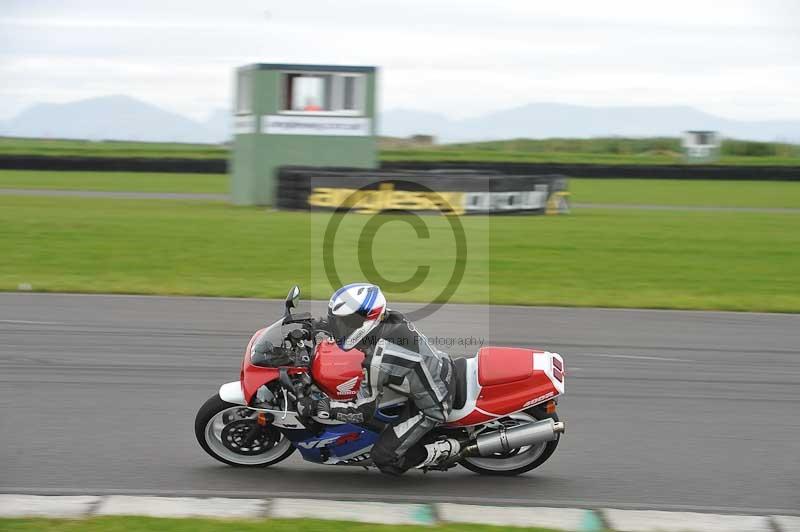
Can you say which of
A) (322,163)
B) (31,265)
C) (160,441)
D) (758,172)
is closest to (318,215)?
(322,163)

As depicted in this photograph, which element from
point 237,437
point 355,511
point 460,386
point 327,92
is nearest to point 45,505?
point 237,437

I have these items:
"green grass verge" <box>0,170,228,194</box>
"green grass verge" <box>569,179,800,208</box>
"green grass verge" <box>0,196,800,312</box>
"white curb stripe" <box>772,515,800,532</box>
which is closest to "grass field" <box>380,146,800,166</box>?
"green grass verge" <box>569,179,800,208</box>

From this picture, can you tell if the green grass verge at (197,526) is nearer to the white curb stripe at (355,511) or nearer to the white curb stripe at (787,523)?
the white curb stripe at (355,511)

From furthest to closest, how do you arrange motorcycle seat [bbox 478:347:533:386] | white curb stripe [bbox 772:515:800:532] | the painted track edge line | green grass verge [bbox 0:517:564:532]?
motorcycle seat [bbox 478:347:533:386] → the painted track edge line → white curb stripe [bbox 772:515:800:532] → green grass verge [bbox 0:517:564:532]

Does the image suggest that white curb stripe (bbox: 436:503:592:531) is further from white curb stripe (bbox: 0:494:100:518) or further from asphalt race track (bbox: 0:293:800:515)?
white curb stripe (bbox: 0:494:100:518)

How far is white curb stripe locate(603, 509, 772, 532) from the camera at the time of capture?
5.43 meters

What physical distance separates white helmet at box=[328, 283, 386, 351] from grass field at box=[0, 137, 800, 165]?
45.0m

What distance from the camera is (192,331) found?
1073 cm

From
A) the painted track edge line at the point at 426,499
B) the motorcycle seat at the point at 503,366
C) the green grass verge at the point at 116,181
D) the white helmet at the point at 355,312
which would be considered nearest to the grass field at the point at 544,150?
the green grass verge at the point at 116,181

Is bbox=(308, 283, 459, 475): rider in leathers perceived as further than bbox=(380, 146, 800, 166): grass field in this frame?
No

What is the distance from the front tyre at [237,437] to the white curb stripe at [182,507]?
2.22 ft

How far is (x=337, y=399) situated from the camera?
Answer: 239 inches

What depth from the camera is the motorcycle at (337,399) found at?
19.8 feet

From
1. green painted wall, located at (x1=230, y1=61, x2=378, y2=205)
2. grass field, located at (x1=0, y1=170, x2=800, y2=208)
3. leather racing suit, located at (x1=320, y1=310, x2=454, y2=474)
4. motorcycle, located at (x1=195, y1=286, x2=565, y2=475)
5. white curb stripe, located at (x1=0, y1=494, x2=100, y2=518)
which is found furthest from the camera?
grass field, located at (x1=0, y1=170, x2=800, y2=208)
